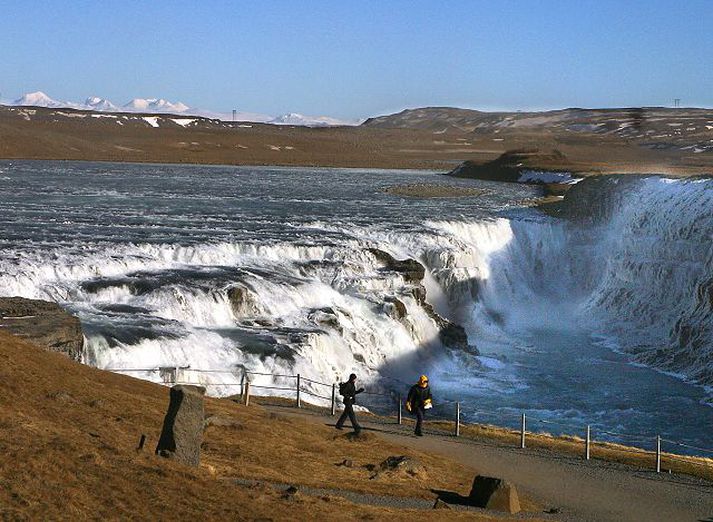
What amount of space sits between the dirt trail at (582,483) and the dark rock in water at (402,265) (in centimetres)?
2054

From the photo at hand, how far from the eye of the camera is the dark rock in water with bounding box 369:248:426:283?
150 feet

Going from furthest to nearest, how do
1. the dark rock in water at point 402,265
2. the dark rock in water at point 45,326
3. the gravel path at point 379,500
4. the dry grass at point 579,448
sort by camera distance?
1. the dark rock in water at point 402,265
2. the dark rock in water at point 45,326
3. the dry grass at point 579,448
4. the gravel path at point 379,500

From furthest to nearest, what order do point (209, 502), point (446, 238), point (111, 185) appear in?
point (111, 185)
point (446, 238)
point (209, 502)

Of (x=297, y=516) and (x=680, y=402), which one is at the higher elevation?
(x=297, y=516)

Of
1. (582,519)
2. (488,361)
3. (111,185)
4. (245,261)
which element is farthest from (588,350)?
(111,185)

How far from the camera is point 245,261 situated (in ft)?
139

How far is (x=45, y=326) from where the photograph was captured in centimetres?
2536

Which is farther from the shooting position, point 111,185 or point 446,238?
point 111,185

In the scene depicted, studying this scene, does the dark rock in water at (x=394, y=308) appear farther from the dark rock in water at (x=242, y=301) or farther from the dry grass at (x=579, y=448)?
the dry grass at (x=579, y=448)

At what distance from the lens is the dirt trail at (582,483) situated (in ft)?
63.4

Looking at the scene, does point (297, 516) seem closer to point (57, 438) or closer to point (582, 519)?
point (57, 438)

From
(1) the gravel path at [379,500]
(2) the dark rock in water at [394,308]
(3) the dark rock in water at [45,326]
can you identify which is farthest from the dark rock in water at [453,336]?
(1) the gravel path at [379,500]

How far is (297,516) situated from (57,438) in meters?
3.27

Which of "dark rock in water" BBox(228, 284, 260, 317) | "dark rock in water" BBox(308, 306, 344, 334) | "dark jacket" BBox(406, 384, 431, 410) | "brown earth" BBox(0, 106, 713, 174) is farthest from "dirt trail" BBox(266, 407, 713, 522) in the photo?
"brown earth" BBox(0, 106, 713, 174)
